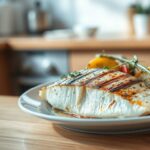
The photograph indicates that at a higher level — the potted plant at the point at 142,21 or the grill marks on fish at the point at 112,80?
the grill marks on fish at the point at 112,80

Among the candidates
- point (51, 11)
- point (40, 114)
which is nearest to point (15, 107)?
point (40, 114)

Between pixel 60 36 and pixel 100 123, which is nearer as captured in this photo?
pixel 100 123

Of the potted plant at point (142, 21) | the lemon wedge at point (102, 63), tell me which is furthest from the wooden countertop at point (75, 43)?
the lemon wedge at point (102, 63)

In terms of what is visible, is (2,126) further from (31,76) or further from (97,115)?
(31,76)

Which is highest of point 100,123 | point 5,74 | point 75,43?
point 100,123

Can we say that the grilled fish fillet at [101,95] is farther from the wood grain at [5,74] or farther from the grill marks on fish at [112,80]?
the wood grain at [5,74]

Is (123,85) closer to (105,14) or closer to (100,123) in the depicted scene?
(100,123)

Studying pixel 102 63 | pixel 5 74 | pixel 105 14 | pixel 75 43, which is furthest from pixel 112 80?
pixel 105 14
